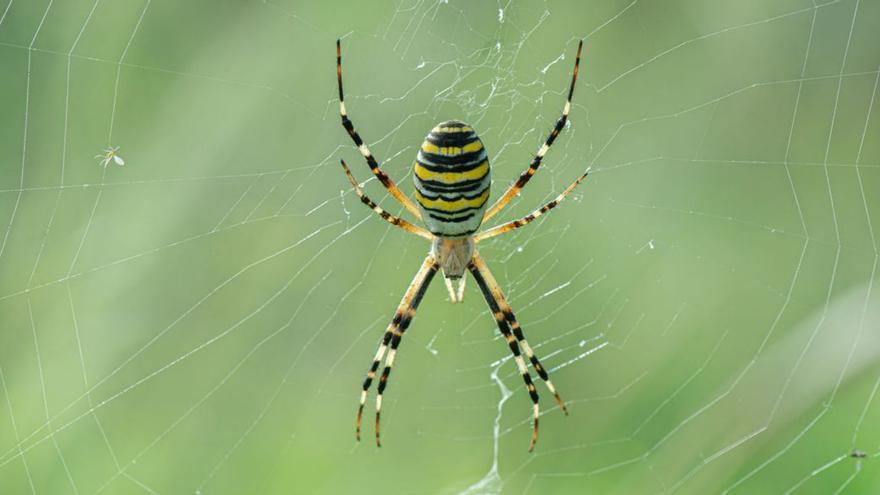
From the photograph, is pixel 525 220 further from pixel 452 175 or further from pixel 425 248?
pixel 425 248

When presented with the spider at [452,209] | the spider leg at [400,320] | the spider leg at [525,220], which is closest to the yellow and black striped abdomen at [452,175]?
the spider at [452,209]

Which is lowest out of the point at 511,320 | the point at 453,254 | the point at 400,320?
the point at 511,320

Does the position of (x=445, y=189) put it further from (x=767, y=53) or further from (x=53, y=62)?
(x=767, y=53)

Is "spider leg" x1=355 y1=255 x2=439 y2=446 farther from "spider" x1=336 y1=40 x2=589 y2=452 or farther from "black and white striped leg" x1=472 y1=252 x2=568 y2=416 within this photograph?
"black and white striped leg" x1=472 y1=252 x2=568 y2=416

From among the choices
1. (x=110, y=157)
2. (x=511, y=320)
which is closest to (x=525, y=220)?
(x=511, y=320)

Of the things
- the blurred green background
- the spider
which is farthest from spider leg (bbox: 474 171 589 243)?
the blurred green background

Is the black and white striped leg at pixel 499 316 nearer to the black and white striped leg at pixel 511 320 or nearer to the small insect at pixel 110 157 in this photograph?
the black and white striped leg at pixel 511 320
